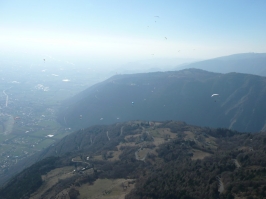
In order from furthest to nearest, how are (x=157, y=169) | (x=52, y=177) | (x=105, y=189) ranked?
(x=52, y=177), (x=157, y=169), (x=105, y=189)

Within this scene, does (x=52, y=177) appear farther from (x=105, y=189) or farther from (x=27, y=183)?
(x=105, y=189)

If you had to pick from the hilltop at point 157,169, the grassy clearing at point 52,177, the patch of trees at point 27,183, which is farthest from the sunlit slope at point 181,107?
the grassy clearing at point 52,177

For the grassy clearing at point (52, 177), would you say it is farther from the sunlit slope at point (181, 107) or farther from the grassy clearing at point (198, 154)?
the sunlit slope at point (181, 107)

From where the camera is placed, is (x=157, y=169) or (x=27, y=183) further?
(x=27, y=183)

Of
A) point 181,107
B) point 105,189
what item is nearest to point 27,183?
point 105,189

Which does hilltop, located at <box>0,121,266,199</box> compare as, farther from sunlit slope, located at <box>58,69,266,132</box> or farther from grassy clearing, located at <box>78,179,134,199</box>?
sunlit slope, located at <box>58,69,266,132</box>

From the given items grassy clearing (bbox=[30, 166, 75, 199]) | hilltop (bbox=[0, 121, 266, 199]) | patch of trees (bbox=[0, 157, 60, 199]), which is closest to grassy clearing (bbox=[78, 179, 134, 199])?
hilltop (bbox=[0, 121, 266, 199])

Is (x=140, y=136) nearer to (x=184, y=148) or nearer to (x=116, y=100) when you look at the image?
(x=184, y=148)

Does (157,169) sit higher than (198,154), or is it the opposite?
(157,169)
